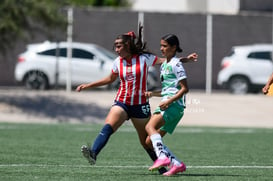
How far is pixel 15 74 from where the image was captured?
102 feet

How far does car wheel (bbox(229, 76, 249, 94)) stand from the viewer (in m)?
31.8

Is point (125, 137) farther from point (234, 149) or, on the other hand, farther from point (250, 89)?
point (250, 89)

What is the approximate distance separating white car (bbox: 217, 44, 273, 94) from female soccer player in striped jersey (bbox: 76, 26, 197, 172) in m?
20.1

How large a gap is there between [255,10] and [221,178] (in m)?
28.6

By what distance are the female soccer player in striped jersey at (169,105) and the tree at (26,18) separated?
51.3 feet

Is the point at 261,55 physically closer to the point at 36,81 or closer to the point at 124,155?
the point at 36,81

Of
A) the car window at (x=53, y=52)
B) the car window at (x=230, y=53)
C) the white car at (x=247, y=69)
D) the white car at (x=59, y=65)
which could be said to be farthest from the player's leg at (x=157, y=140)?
the car window at (x=230, y=53)

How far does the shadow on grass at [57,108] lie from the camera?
27562 mm

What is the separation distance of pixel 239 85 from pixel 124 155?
58.0ft

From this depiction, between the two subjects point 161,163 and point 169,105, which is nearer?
point 161,163

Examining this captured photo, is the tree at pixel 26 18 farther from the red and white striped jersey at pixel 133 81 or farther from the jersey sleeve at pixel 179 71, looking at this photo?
the jersey sleeve at pixel 179 71

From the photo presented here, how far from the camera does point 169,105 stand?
11.1m

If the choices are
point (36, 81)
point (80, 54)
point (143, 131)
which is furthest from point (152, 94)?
point (36, 81)

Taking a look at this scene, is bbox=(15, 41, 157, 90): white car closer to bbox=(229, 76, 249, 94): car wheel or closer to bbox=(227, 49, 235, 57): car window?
bbox=(229, 76, 249, 94): car wheel
